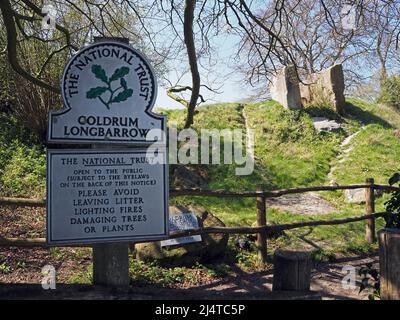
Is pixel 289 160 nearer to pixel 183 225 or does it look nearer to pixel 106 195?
pixel 183 225

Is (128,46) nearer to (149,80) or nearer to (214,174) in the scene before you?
(149,80)

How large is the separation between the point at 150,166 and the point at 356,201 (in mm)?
9370

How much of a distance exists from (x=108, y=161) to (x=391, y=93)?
18.9 m

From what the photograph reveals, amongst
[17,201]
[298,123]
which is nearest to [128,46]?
[17,201]

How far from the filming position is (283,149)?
1557 centimetres

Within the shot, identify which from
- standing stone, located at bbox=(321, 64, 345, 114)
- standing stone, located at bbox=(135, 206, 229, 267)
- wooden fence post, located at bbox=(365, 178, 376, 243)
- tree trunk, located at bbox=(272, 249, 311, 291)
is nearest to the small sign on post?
standing stone, located at bbox=(135, 206, 229, 267)

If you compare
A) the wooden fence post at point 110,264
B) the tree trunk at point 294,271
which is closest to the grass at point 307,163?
the tree trunk at point 294,271

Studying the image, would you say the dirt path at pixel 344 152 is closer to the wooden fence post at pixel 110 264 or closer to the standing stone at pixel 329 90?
the standing stone at pixel 329 90

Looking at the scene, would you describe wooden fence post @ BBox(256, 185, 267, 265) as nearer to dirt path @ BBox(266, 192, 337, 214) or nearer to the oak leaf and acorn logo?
dirt path @ BBox(266, 192, 337, 214)

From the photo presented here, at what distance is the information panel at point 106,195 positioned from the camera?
3340 mm

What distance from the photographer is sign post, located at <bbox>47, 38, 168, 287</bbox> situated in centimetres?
336

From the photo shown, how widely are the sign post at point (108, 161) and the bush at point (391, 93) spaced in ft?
60.4
